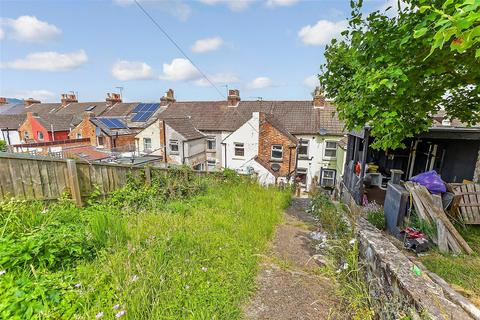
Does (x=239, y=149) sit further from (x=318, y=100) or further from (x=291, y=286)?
(x=291, y=286)

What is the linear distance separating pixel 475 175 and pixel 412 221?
5099mm

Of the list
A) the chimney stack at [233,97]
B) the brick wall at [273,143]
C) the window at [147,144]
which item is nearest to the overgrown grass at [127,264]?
the brick wall at [273,143]

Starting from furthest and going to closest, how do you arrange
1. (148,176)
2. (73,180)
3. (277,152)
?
1. (277,152)
2. (148,176)
3. (73,180)

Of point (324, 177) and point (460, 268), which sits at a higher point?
point (460, 268)

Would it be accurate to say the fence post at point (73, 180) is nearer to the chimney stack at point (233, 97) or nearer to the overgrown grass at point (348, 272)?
the overgrown grass at point (348, 272)

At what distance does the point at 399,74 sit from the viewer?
9.53 feet

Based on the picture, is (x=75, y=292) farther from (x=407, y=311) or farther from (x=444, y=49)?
(x=444, y=49)

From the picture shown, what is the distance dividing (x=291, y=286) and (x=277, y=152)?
45.8 feet

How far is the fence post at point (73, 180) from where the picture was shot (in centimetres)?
529

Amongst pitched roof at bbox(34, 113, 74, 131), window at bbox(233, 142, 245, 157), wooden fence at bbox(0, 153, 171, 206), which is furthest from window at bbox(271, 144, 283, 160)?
pitched roof at bbox(34, 113, 74, 131)

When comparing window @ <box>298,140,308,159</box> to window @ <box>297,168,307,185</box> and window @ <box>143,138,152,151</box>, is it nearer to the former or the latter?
window @ <box>297,168,307,185</box>

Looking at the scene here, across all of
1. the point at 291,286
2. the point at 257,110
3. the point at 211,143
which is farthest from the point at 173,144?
the point at 291,286

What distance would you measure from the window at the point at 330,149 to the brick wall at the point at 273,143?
287 cm

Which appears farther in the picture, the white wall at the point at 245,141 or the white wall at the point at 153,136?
the white wall at the point at 153,136
